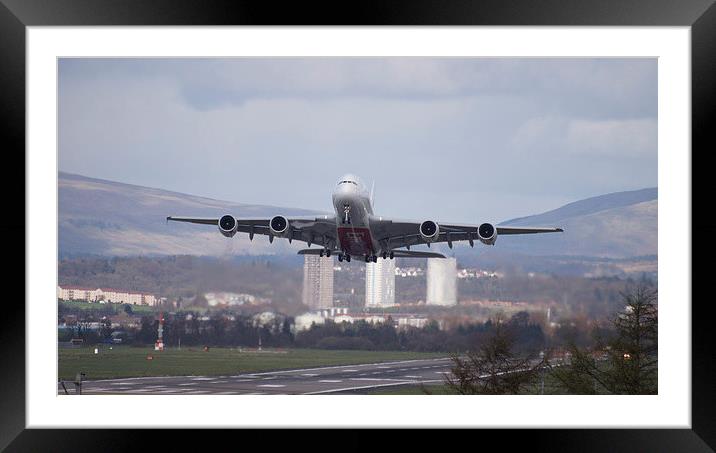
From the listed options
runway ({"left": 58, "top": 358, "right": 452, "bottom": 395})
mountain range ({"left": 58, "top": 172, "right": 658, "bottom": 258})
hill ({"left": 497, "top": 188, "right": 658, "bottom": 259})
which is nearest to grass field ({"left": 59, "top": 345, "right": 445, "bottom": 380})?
runway ({"left": 58, "top": 358, "right": 452, "bottom": 395})

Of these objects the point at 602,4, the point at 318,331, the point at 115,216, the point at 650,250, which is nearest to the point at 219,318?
the point at 318,331

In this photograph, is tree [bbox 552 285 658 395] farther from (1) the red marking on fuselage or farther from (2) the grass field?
(2) the grass field

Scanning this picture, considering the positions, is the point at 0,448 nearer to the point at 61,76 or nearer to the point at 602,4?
the point at 602,4

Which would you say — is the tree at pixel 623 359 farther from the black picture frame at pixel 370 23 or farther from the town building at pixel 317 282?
the black picture frame at pixel 370 23

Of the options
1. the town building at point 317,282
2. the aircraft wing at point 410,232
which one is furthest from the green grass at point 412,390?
the aircraft wing at point 410,232

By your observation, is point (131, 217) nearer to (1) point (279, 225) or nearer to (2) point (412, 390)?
(2) point (412, 390)

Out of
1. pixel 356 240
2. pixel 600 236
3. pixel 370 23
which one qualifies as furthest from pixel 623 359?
pixel 370 23
